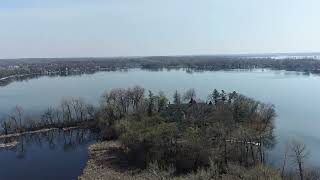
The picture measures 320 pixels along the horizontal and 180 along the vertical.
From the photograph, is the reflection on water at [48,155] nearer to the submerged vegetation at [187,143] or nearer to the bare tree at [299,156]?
the submerged vegetation at [187,143]

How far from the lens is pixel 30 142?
1529 inches

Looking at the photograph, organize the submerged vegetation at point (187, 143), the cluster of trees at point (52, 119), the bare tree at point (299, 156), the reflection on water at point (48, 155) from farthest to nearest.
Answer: the cluster of trees at point (52, 119), the reflection on water at point (48, 155), the submerged vegetation at point (187, 143), the bare tree at point (299, 156)

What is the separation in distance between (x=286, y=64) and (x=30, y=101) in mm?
87847

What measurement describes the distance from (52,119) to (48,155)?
38.2ft

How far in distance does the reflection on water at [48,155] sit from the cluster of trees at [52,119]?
1962mm

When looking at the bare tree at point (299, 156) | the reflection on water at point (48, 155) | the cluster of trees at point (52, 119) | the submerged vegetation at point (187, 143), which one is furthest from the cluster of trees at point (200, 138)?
the cluster of trees at point (52, 119)

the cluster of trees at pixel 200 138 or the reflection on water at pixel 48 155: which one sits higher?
the cluster of trees at pixel 200 138

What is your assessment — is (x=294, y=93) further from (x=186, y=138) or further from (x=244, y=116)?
(x=186, y=138)

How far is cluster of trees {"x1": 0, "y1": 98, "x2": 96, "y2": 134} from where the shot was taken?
1687 inches

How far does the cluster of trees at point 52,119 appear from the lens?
141ft

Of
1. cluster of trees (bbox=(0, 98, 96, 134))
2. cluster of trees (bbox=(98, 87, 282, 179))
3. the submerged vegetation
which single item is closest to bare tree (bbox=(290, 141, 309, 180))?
the submerged vegetation

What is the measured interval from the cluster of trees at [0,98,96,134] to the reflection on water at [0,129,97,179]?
196 cm

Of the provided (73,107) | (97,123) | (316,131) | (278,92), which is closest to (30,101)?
(73,107)

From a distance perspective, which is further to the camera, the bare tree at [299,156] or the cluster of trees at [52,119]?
Answer: the cluster of trees at [52,119]
